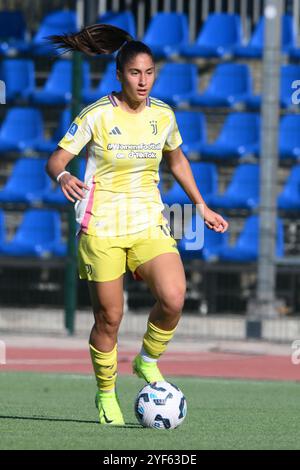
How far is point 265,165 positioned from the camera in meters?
17.2

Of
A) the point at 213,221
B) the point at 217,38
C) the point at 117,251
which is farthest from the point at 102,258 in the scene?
the point at 217,38

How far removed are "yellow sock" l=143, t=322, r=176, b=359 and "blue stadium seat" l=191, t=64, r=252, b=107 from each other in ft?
37.2

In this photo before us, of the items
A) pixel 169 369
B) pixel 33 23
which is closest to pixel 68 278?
pixel 169 369

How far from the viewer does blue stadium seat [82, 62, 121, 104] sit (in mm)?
19109

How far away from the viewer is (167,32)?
19.7 meters

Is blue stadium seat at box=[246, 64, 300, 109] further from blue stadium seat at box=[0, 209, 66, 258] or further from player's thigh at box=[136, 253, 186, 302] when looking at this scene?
player's thigh at box=[136, 253, 186, 302]

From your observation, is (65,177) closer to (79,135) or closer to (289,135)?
(79,135)

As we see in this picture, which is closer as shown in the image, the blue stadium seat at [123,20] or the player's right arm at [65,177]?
the player's right arm at [65,177]

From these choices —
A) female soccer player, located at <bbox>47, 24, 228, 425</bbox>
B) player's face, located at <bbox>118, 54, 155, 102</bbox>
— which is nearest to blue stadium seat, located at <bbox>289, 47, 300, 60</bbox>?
female soccer player, located at <bbox>47, 24, 228, 425</bbox>

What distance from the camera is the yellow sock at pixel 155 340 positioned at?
7.62 metres

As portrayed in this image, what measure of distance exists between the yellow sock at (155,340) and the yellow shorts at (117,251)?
1.25 ft

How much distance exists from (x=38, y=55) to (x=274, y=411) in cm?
1235

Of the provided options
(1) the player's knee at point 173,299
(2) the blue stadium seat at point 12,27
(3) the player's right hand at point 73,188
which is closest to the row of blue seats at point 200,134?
(2) the blue stadium seat at point 12,27

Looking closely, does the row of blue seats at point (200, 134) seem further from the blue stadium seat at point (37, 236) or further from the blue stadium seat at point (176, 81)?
the blue stadium seat at point (37, 236)
